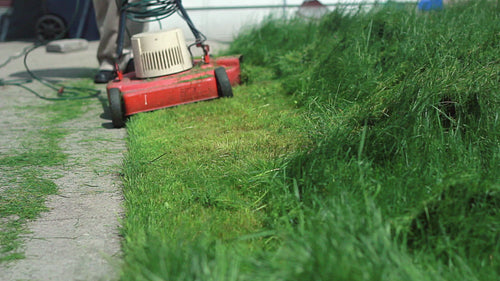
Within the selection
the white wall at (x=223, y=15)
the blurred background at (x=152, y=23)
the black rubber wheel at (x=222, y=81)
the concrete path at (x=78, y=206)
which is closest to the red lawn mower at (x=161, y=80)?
the black rubber wheel at (x=222, y=81)

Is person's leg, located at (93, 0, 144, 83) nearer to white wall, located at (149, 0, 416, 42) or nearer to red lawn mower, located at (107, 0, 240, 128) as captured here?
red lawn mower, located at (107, 0, 240, 128)

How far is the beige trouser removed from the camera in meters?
4.68

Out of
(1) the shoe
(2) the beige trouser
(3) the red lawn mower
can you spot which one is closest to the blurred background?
(2) the beige trouser

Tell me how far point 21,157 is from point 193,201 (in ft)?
3.98

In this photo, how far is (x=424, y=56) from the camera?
2996mm

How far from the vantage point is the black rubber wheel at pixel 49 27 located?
7797 millimetres

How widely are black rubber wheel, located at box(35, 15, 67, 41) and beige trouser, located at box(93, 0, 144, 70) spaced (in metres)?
3.25

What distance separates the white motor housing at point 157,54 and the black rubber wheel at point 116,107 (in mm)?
330

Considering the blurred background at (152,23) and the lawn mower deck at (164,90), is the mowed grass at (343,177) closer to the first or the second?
the lawn mower deck at (164,90)

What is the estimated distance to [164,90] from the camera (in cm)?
351

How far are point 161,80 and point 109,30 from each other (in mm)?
1478

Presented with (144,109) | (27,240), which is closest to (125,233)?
(27,240)

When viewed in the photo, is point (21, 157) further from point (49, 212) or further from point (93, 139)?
point (49, 212)

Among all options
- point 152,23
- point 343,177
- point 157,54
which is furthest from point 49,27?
point 343,177
